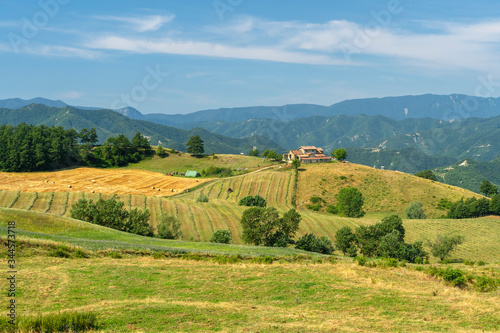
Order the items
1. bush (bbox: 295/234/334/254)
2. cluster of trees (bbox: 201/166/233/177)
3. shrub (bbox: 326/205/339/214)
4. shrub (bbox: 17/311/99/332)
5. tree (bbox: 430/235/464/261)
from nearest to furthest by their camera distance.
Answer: shrub (bbox: 17/311/99/332) < bush (bbox: 295/234/334/254) < tree (bbox: 430/235/464/261) < shrub (bbox: 326/205/339/214) < cluster of trees (bbox: 201/166/233/177)

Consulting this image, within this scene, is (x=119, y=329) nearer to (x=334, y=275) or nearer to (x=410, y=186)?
(x=334, y=275)

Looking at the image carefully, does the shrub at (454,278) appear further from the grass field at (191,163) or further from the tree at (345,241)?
the grass field at (191,163)

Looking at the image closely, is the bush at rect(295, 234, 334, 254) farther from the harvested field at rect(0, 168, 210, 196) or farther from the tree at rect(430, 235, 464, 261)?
the harvested field at rect(0, 168, 210, 196)

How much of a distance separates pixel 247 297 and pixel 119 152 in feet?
571

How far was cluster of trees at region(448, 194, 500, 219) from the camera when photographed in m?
121

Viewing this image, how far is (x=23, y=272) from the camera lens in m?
26.9

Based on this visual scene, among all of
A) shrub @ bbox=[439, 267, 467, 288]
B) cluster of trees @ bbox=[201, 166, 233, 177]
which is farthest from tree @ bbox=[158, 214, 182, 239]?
cluster of trees @ bbox=[201, 166, 233, 177]

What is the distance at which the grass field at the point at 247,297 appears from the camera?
19094mm

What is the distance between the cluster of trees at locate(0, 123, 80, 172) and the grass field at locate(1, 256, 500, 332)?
14766 cm

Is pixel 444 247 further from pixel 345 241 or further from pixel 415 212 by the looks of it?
pixel 415 212

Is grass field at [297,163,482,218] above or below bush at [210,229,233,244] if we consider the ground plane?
above

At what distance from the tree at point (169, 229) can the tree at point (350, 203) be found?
6614 centimetres

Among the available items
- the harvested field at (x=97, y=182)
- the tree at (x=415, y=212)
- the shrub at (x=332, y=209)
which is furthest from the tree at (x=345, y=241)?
the harvested field at (x=97, y=182)

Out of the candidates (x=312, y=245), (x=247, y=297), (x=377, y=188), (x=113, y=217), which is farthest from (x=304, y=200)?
(x=247, y=297)
